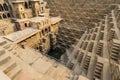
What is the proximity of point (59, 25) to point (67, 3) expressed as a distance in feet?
17.4

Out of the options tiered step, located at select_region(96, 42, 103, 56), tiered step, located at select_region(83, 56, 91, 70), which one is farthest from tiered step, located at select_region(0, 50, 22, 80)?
tiered step, located at select_region(96, 42, 103, 56)

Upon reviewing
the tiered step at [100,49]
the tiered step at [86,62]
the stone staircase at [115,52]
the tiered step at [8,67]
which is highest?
the tiered step at [8,67]

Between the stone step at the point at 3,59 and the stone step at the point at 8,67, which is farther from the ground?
the stone step at the point at 3,59

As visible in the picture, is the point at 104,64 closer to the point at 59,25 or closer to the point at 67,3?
the point at 59,25

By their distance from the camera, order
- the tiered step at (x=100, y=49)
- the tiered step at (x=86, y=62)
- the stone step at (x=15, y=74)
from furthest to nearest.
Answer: the tiered step at (x=100, y=49) < the tiered step at (x=86, y=62) < the stone step at (x=15, y=74)

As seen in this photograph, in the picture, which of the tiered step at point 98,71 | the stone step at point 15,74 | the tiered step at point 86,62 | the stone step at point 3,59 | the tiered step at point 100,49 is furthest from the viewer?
the tiered step at point 100,49

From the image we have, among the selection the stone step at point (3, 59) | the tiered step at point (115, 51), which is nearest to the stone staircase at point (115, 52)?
the tiered step at point (115, 51)

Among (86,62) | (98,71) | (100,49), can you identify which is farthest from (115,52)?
(86,62)

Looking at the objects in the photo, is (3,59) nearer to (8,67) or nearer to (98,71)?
(8,67)

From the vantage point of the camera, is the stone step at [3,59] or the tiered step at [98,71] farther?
the tiered step at [98,71]

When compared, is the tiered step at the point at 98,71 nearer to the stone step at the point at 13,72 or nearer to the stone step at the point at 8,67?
the stone step at the point at 13,72

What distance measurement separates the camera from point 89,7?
1764 cm

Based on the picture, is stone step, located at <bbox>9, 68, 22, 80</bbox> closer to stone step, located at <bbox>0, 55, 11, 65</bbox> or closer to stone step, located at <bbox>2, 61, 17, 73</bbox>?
stone step, located at <bbox>2, 61, 17, 73</bbox>

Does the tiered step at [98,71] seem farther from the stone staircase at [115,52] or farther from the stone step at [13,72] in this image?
the stone step at [13,72]
